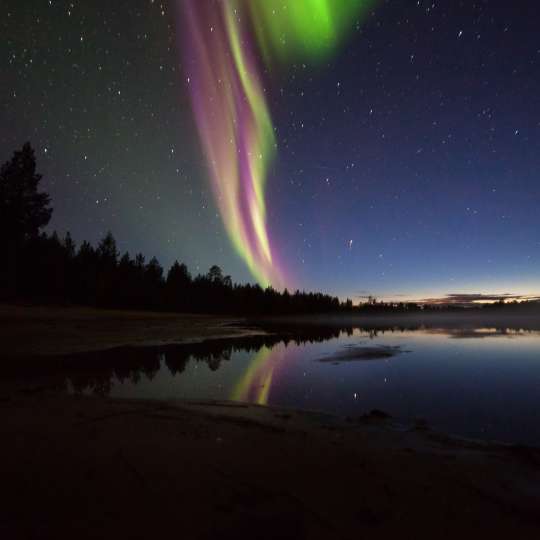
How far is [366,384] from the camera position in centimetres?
1536

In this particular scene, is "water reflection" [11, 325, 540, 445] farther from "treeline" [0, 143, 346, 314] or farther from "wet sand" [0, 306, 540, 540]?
"treeline" [0, 143, 346, 314]

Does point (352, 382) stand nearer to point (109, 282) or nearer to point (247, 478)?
point (247, 478)

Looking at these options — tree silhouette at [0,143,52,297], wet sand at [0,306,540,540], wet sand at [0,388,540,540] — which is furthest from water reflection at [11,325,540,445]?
tree silhouette at [0,143,52,297]

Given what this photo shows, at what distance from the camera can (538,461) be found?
658 centimetres

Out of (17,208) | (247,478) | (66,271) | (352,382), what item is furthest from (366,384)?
(66,271)

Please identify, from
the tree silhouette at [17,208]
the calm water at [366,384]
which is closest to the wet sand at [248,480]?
the calm water at [366,384]

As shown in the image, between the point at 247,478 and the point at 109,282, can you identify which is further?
the point at 109,282

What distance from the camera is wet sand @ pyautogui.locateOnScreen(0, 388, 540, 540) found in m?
4.11

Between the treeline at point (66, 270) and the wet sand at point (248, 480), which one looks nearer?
the wet sand at point (248, 480)

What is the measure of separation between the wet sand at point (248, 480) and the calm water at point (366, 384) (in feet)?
9.52

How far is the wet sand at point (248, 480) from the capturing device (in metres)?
4.11

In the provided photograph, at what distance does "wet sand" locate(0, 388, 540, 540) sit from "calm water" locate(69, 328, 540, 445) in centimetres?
290

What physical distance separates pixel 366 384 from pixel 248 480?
11.2 meters

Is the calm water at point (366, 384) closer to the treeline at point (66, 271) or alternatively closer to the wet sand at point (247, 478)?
the wet sand at point (247, 478)
